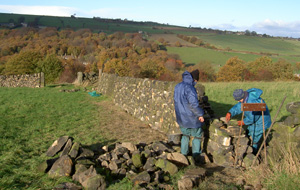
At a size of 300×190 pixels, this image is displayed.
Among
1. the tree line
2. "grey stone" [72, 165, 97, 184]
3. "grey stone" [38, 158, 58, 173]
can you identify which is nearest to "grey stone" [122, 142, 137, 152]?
"grey stone" [72, 165, 97, 184]

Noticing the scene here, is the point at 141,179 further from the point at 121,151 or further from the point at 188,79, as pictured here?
the point at 188,79

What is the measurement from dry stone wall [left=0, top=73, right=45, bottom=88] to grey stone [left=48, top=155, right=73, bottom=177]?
17626mm

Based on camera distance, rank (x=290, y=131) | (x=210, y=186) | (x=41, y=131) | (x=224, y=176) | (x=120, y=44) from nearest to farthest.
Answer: (x=210, y=186)
(x=224, y=176)
(x=290, y=131)
(x=41, y=131)
(x=120, y=44)

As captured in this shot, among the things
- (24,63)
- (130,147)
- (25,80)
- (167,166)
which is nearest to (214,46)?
(24,63)

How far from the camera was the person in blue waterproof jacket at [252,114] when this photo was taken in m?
5.67

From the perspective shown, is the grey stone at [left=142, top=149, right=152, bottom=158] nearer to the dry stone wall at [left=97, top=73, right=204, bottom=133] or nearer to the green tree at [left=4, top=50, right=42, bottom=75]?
the dry stone wall at [left=97, top=73, right=204, bottom=133]

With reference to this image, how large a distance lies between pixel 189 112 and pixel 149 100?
14.2ft

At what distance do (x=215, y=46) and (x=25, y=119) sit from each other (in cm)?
8055

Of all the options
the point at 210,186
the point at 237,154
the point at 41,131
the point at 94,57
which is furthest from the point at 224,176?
the point at 94,57

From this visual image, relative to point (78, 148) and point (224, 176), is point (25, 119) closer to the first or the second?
point (78, 148)

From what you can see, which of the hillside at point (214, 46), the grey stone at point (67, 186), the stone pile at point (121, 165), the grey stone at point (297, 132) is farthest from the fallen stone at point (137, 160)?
the hillside at point (214, 46)

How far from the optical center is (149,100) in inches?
385

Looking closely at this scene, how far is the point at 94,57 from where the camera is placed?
64250mm

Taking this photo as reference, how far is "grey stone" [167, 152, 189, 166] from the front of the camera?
5195 mm
